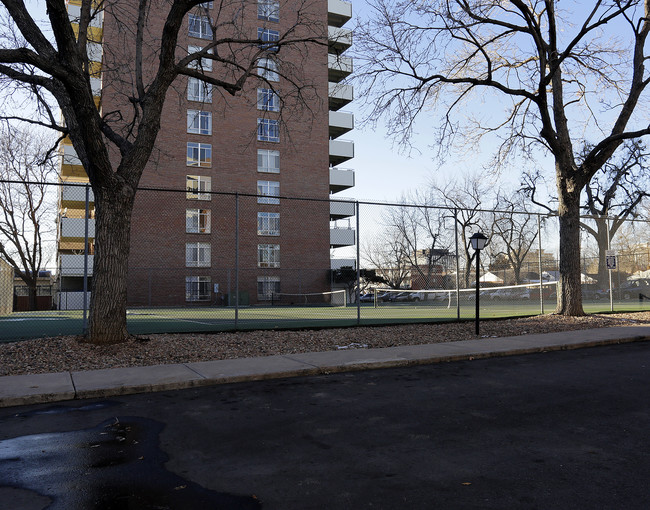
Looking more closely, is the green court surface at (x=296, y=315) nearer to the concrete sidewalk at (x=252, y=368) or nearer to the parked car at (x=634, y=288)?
the parked car at (x=634, y=288)

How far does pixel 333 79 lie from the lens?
5238 cm

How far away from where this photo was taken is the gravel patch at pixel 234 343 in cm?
937

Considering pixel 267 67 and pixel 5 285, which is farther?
pixel 5 285

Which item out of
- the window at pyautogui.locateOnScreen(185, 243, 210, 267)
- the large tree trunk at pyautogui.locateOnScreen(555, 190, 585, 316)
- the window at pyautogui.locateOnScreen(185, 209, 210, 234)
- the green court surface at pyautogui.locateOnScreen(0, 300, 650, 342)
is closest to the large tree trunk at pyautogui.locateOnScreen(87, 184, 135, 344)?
the green court surface at pyautogui.locateOnScreen(0, 300, 650, 342)

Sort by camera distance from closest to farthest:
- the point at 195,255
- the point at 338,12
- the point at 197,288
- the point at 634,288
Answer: the point at 197,288 < the point at 634,288 < the point at 195,255 < the point at 338,12

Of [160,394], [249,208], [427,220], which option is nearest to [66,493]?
[160,394]

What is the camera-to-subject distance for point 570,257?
1650cm

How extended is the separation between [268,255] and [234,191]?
8183 millimetres

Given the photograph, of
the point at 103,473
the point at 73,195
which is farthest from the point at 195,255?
the point at 103,473

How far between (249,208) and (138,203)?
942 cm

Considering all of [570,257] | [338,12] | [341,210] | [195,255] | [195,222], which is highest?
[338,12]

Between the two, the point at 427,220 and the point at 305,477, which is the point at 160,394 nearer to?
the point at 305,477

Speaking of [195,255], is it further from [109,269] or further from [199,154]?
[109,269]

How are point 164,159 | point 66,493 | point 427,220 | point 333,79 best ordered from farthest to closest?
point 333,79 < point 164,159 < point 427,220 < point 66,493
